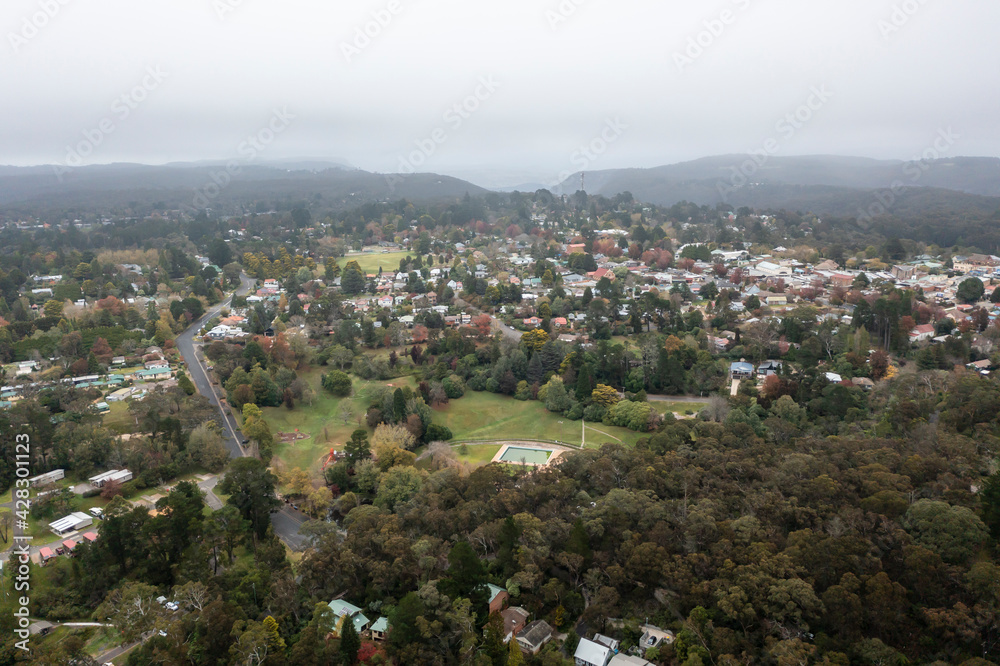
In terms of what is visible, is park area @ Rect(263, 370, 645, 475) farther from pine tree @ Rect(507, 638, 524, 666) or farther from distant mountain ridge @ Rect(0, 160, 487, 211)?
distant mountain ridge @ Rect(0, 160, 487, 211)

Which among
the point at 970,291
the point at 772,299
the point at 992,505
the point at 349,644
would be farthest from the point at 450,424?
the point at 970,291

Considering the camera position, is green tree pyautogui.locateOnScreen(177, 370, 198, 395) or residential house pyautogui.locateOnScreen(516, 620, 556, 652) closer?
residential house pyautogui.locateOnScreen(516, 620, 556, 652)

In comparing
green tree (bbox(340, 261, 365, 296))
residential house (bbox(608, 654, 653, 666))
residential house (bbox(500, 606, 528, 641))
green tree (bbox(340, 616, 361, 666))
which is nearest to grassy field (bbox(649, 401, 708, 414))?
residential house (bbox(500, 606, 528, 641))

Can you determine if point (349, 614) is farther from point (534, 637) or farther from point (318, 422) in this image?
point (318, 422)

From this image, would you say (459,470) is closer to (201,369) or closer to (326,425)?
(326,425)

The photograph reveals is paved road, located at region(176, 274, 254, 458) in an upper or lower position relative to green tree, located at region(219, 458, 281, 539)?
lower

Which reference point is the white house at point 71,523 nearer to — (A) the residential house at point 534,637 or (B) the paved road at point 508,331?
(A) the residential house at point 534,637

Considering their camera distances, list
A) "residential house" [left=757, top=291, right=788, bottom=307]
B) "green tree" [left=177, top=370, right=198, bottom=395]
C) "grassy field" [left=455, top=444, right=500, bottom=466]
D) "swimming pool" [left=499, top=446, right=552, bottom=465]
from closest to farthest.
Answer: "swimming pool" [left=499, top=446, right=552, bottom=465] → "grassy field" [left=455, top=444, right=500, bottom=466] → "green tree" [left=177, top=370, right=198, bottom=395] → "residential house" [left=757, top=291, right=788, bottom=307]

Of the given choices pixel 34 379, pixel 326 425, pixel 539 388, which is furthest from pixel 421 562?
pixel 34 379
